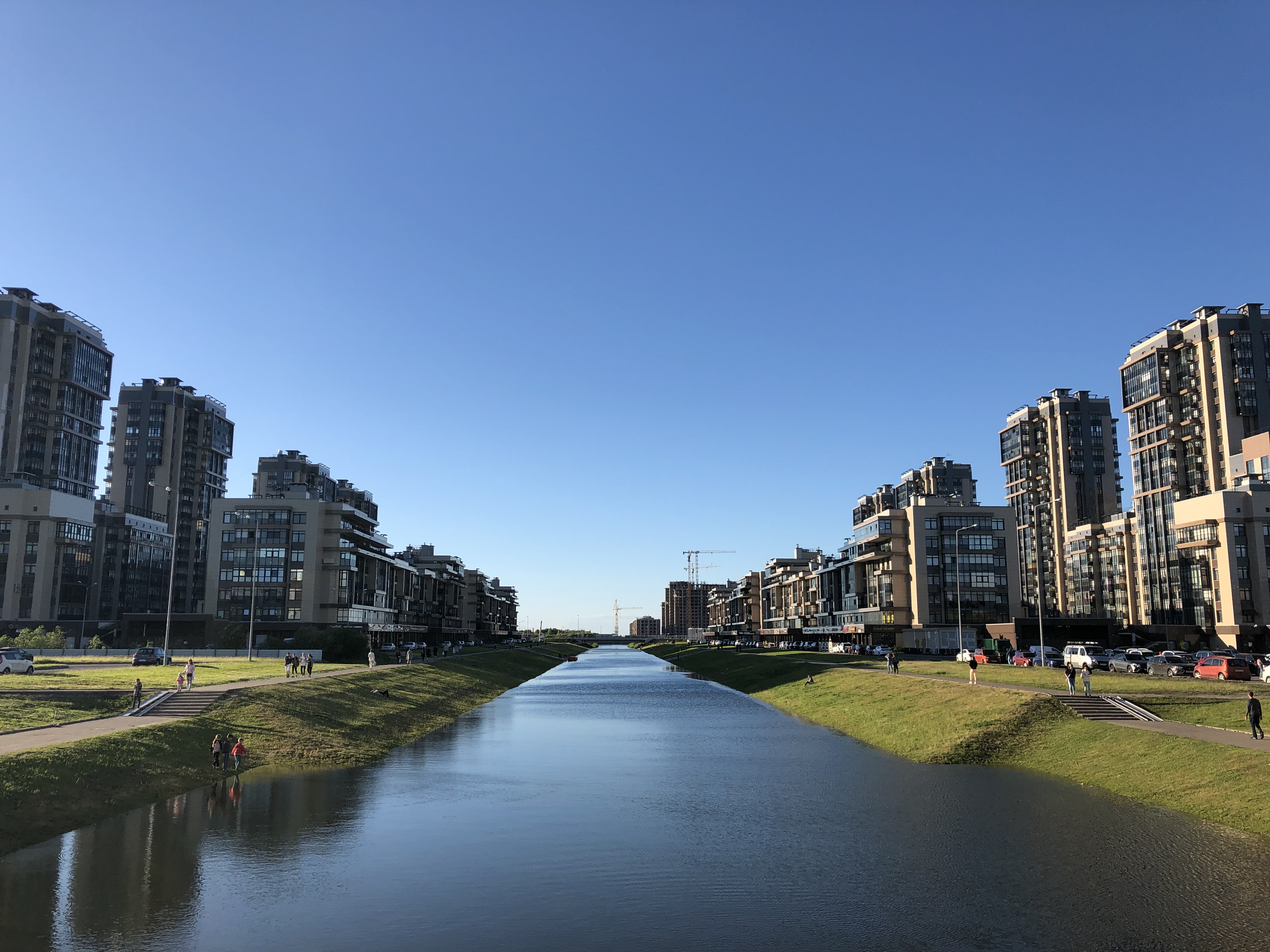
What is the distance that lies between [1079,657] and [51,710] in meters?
80.3

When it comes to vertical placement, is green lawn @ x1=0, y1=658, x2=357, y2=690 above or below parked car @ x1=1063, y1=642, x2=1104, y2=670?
below

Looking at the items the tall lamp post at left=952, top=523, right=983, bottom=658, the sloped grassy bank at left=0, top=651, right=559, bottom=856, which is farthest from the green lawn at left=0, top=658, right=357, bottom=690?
the tall lamp post at left=952, top=523, right=983, bottom=658

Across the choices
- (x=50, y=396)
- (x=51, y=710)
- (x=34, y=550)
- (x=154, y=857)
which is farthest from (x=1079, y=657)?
(x=50, y=396)

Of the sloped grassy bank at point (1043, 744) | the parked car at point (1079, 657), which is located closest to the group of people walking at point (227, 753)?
the sloped grassy bank at point (1043, 744)

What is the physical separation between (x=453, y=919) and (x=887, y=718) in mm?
47614

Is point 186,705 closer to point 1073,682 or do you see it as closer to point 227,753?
point 227,753

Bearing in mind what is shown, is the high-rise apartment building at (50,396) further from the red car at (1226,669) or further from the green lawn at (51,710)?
the red car at (1226,669)

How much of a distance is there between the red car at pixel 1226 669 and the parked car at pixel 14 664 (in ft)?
311

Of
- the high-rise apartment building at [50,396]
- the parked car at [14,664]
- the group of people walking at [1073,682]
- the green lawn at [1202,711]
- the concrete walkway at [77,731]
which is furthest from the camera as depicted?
the high-rise apartment building at [50,396]

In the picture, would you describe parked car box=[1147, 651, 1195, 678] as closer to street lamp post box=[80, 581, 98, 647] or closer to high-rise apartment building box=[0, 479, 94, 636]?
street lamp post box=[80, 581, 98, 647]

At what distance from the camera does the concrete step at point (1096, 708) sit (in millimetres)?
50188

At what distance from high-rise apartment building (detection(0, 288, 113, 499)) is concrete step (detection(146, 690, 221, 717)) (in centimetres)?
13712

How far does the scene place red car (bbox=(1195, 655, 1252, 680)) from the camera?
67.9 meters

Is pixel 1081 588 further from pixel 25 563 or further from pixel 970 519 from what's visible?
pixel 25 563
